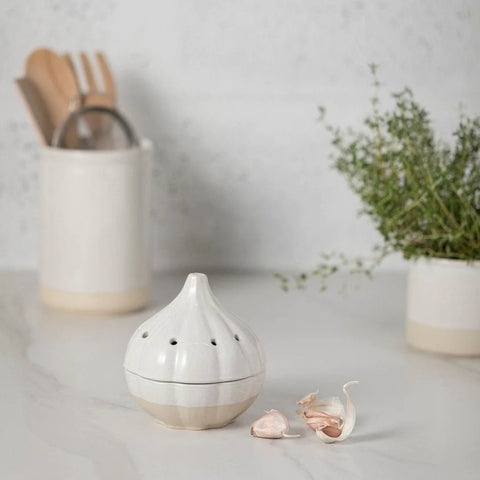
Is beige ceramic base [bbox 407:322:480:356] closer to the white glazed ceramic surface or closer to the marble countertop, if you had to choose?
the marble countertop

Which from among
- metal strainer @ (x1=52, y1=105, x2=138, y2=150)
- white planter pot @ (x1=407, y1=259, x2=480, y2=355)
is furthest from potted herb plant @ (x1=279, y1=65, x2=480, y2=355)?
metal strainer @ (x1=52, y1=105, x2=138, y2=150)

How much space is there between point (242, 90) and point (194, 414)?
0.66 metres

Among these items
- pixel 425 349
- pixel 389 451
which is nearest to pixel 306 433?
pixel 389 451

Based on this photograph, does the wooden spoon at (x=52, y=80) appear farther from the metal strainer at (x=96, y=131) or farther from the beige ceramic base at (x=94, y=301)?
the beige ceramic base at (x=94, y=301)

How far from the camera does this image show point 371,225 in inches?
54.6

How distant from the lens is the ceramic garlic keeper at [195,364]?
0.76 meters

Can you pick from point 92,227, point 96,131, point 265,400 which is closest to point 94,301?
point 92,227

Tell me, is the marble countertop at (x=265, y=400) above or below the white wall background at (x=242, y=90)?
below

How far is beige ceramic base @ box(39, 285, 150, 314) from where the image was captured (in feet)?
3.75

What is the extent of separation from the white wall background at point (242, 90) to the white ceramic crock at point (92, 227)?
20cm

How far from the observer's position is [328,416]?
784 millimetres

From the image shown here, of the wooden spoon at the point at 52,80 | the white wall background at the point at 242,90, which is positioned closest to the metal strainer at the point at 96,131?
the wooden spoon at the point at 52,80

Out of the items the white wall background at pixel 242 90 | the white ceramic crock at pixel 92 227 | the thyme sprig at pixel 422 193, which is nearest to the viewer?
the thyme sprig at pixel 422 193

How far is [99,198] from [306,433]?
44cm
